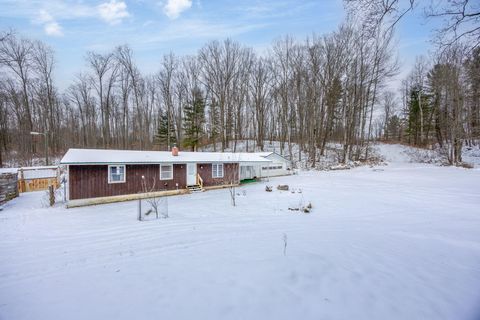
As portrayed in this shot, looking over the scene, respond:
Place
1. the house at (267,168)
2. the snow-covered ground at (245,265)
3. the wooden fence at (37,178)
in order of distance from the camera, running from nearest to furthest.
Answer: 1. the snow-covered ground at (245,265)
2. the wooden fence at (37,178)
3. the house at (267,168)

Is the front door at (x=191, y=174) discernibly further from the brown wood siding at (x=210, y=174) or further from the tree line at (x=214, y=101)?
the tree line at (x=214, y=101)

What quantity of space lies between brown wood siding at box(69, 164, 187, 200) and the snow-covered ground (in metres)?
2.42

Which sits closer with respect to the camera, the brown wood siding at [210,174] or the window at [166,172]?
the window at [166,172]

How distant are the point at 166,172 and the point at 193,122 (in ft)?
53.3

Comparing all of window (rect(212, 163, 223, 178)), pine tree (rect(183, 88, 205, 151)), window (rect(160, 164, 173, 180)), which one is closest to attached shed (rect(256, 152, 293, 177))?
window (rect(212, 163, 223, 178))

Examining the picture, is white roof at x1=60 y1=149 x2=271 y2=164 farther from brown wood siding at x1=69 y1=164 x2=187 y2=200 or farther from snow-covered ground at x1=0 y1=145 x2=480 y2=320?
snow-covered ground at x1=0 y1=145 x2=480 y2=320

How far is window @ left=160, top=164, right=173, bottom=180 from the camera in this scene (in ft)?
48.4

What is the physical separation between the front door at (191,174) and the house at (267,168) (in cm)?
528

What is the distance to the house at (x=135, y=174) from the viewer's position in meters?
11.8

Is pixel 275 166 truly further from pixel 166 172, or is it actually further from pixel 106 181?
pixel 106 181

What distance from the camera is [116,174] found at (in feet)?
42.7

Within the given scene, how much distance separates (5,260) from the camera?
5340 millimetres

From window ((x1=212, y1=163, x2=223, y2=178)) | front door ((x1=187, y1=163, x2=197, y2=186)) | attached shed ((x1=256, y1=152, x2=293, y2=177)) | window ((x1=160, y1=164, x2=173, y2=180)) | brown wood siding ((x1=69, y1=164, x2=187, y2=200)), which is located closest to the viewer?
brown wood siding ((x1=69, y1=164, x2=187, y2=200))

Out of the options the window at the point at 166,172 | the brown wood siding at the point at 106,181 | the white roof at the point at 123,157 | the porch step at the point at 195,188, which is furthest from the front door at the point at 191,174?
the window at the point at 166,172
